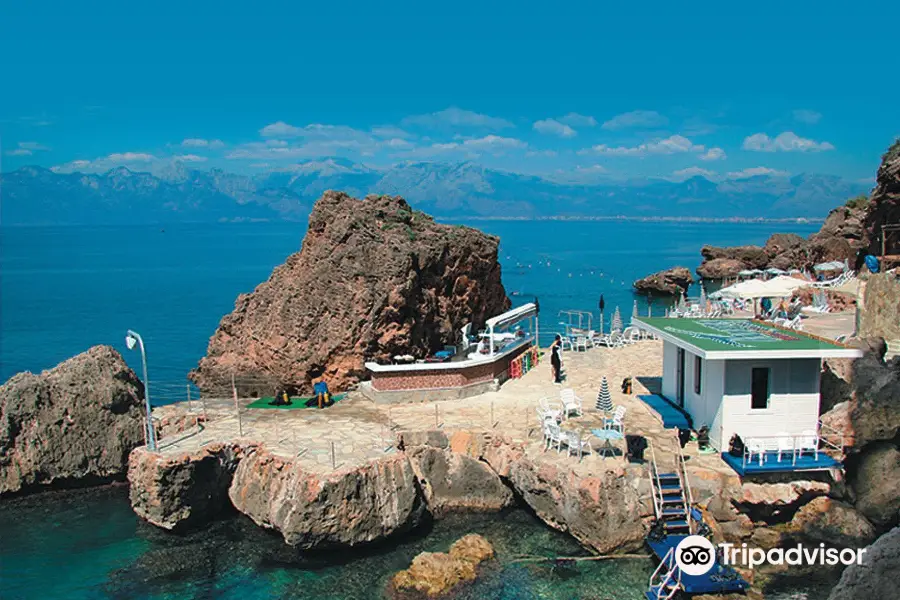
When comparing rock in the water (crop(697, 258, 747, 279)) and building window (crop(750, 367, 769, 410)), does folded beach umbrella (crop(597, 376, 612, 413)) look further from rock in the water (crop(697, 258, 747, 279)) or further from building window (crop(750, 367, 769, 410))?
rock in the water (crop(697, 258, 747, 279))

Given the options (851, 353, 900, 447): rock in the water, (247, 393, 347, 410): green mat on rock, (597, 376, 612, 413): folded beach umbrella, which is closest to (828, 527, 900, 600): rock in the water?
(851, 353, 900, 447): rock in the water

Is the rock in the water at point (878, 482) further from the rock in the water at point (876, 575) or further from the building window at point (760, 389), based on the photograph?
the rock in the water at point (876, 575)

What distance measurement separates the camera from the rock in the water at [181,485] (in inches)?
645

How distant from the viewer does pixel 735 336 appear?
730 inches

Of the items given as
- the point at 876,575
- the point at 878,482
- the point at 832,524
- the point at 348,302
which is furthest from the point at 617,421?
the point at 876,575

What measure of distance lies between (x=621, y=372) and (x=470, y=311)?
5865 mm

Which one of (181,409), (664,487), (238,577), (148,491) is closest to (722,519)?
(664,487)

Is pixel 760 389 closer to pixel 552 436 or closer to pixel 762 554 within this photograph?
pixel 762 554

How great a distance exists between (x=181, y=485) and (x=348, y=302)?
7.60 m

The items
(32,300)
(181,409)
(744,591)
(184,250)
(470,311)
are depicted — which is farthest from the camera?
(184,250)

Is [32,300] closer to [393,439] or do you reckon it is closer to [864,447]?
[393,439]

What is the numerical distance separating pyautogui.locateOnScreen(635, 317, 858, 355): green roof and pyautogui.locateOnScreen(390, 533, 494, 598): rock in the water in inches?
276

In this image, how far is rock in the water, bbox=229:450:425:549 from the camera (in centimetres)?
1502

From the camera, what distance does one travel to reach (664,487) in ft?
51.5
